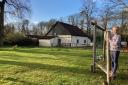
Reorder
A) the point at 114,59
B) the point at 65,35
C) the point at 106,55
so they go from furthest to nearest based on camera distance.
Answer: the point at 65,35 → the point at 106,55 → the point at 114,59

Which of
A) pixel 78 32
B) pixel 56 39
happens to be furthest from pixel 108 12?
pixel 78 32

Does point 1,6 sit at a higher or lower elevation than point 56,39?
higher

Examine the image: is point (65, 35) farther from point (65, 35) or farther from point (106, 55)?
point (106, 55)

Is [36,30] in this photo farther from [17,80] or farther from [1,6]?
[17,80]

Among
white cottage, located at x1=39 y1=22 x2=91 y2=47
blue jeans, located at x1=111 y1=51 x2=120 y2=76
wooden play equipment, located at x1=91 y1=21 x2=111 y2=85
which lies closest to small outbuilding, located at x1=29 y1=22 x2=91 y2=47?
white cottage, located at x1=39 y1=22 x2=91 y2=47

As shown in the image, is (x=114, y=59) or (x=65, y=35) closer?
(x=114, y=59)

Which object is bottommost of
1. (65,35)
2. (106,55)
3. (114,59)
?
(114,59)

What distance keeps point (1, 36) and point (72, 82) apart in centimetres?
3675

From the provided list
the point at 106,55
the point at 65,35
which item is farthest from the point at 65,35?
the point at 106,55

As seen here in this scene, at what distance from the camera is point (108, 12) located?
28.4 metres

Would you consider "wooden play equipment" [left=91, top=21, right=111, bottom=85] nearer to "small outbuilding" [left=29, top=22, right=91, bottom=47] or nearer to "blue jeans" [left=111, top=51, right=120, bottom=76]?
"blue jeans" [left=111, top=51, right=120, bottom=76]

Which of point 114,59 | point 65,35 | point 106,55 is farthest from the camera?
point 65,35

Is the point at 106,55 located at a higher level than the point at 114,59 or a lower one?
higher

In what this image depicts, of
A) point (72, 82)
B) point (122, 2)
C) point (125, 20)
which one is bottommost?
point (72, 82)
